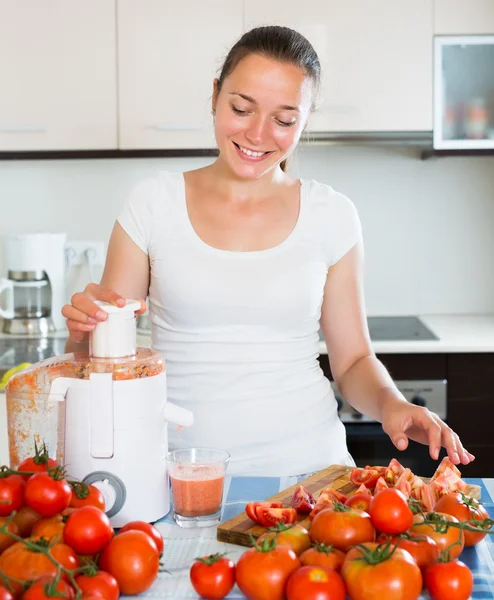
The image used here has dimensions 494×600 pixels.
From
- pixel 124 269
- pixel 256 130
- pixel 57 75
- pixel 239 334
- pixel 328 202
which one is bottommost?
pixel 239 334

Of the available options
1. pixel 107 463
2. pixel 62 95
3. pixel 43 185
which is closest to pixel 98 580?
pixel 107 463

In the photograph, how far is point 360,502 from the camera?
1002 mm

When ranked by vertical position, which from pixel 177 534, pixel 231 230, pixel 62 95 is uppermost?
pixel 62 95

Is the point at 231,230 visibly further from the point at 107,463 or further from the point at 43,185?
the point at 43,185

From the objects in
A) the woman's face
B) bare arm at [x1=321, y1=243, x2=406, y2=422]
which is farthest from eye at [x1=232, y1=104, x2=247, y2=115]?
bare arm at [x1=321, y1=243, x2=406, y2=422]

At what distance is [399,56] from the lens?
268cm

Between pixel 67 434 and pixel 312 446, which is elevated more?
pixel 67 434

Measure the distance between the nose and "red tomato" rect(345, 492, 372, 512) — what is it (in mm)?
631

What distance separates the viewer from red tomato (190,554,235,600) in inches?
34.6

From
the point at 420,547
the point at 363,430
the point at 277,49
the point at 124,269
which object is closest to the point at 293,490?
the point at 420,547

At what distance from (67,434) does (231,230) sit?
58cm

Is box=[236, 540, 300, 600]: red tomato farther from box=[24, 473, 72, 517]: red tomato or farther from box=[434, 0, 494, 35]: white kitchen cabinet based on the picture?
box=[434, 0, 494, 35]: white kitchen cabinet

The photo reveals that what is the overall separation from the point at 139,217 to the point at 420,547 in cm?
80

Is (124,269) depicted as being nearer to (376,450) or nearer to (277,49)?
(277,49)
